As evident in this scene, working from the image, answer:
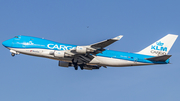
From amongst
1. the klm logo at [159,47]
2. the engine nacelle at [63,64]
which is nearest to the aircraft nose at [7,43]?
the engine nacelle at [63,64]

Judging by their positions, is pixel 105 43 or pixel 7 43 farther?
pixel 7 43

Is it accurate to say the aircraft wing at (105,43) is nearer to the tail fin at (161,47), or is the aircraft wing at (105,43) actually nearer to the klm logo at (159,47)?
the tail fin at (161,47)

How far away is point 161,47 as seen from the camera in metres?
46.0

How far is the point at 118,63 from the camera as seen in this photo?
42.8 metres

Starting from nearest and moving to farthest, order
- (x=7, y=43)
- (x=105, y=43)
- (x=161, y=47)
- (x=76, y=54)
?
(x=105, y=43) < (x=76, y=54) < (x=7, y=43) < (x=161, y=47)

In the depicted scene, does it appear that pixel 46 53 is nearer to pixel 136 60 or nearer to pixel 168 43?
pixel 136 60

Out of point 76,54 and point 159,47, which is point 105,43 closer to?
point 76,54

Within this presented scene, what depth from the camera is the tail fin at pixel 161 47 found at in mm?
45500

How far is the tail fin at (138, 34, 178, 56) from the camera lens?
45.5 metres

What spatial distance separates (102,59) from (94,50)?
3.36 metres

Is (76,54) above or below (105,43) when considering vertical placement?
below

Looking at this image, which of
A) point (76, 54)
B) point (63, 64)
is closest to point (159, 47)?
point (76, 54)

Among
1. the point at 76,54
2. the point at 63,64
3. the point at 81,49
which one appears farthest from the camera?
the point at 63,64

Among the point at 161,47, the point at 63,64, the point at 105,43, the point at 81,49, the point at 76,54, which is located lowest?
the point at 63,64
